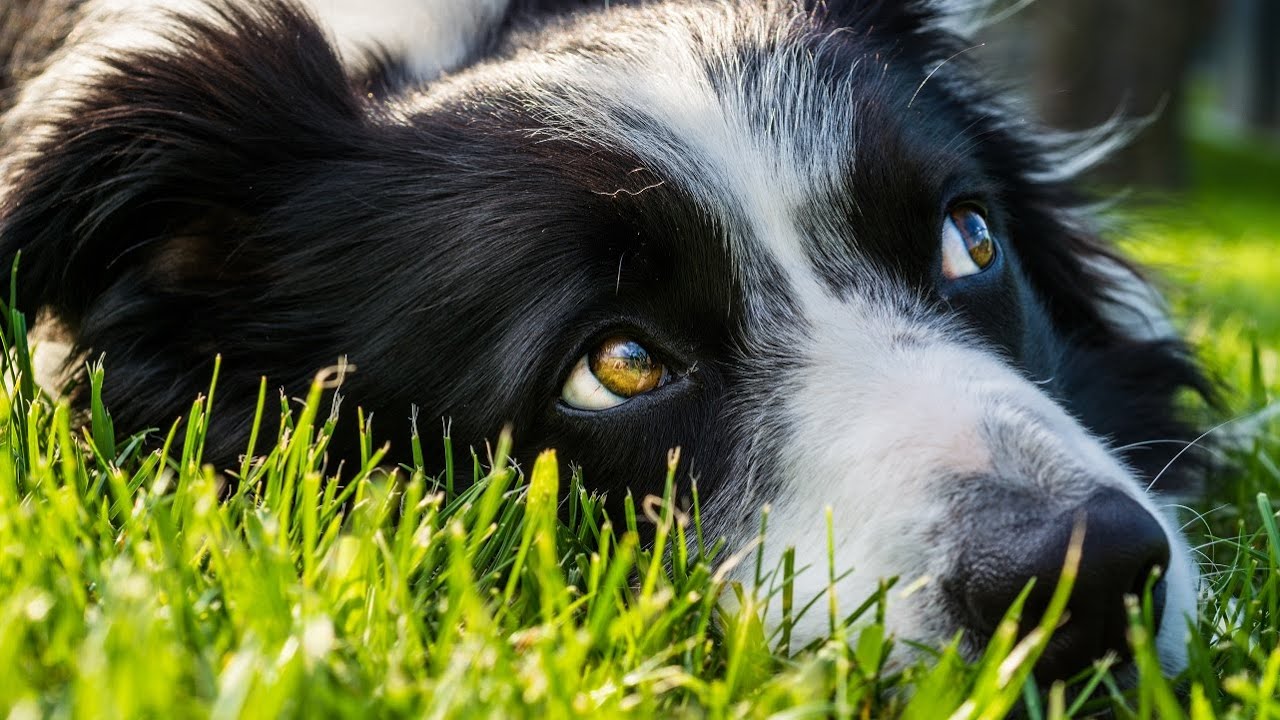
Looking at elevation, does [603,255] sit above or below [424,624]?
above

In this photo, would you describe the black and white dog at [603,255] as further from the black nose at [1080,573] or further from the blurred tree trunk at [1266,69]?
the blurred tree trunk at [1266,69]

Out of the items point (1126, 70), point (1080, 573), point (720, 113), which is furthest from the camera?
point (1126, 70)

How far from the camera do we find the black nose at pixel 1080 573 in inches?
66.2

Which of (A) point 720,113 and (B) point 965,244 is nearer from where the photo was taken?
(A) point 720,113

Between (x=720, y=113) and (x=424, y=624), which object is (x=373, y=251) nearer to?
(x=720, y=113)

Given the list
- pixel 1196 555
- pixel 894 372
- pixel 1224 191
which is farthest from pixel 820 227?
pixel 1224 191

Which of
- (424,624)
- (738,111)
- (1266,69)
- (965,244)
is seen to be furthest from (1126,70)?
(1266,69)

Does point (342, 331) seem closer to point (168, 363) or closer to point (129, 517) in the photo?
point (168, 363)

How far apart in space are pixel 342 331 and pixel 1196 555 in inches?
62.6

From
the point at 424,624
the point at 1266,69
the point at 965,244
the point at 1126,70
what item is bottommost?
the point at 1266,69

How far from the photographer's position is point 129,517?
182 cm

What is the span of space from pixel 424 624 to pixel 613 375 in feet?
2.43

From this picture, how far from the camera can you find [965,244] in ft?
8.59

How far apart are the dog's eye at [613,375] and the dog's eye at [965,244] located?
0.63 m
